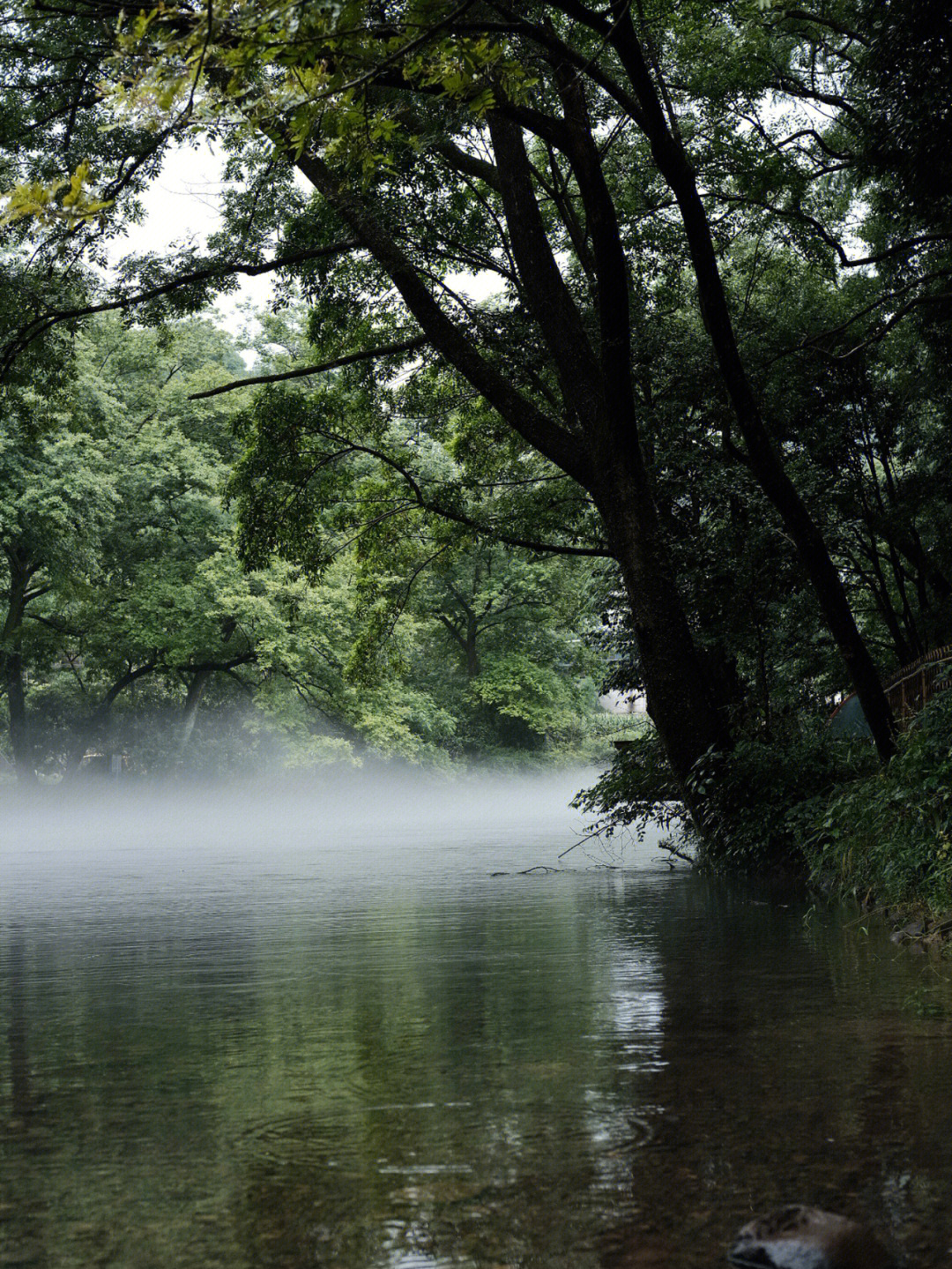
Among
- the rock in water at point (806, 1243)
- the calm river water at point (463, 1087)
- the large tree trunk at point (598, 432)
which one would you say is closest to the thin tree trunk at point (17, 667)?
the large tree trunk at point (598, 432)

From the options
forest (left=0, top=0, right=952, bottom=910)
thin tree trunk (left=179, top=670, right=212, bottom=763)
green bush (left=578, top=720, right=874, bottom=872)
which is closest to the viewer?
forest (left=0, top=0, right=952, bottom=910)

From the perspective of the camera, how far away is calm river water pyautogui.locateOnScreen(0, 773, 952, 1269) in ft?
9.53

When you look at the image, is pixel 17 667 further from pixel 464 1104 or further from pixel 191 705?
pixel 464 1104

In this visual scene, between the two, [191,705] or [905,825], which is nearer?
[905,825]

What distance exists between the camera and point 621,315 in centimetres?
1117

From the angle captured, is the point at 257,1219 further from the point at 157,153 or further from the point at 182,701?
the point at 182,701

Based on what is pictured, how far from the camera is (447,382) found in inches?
798

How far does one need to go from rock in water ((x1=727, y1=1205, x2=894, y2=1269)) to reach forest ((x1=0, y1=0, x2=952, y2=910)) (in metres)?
3.42

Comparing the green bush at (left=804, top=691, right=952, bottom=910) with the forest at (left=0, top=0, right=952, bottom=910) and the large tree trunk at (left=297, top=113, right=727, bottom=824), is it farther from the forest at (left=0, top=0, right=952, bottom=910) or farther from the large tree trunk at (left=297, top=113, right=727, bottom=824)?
the large tree trunk at (left=297, top=113, right=727, bottom=824)

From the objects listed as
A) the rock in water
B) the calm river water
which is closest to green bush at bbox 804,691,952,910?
the calm river water

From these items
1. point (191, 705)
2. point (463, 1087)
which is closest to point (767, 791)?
point (463, 1087)

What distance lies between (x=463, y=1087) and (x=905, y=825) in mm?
4798

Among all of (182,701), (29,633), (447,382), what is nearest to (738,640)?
(447,382)

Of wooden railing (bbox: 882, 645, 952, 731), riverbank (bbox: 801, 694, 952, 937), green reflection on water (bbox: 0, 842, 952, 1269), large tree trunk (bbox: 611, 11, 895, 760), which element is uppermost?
large tree trunk (bbox: 611, 11, 895, 760)
